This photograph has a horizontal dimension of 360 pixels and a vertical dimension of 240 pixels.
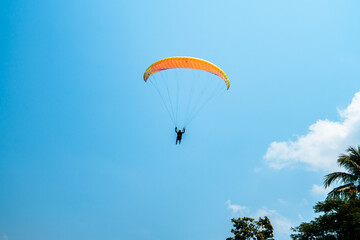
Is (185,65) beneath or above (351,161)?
above

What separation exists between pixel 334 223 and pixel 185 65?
54.8ft

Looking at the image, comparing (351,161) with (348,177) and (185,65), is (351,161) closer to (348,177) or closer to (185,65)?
(348,177)

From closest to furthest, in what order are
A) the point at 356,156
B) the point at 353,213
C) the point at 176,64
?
the point at 353,213, the point at 356,156, the point at 176,64

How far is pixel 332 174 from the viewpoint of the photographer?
18469 millimetres

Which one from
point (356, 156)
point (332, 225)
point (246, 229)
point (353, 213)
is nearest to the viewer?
point (353, 213)

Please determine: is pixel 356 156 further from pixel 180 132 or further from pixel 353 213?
pixel 180 132

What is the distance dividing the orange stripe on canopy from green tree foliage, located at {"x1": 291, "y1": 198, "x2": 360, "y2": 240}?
43.7 feet

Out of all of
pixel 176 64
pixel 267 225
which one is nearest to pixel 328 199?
pixel 267 225

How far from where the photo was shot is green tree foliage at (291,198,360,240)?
15.2 meters

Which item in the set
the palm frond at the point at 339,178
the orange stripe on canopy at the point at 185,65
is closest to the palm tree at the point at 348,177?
the palm frond at the point at 339,178

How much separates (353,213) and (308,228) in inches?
155

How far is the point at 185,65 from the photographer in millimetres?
22672

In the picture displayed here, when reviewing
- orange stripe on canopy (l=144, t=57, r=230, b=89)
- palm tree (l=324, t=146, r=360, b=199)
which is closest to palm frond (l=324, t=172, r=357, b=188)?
palm tree (l=324, t=146, r=360, b=199)

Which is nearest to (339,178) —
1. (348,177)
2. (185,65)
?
(348,177)
